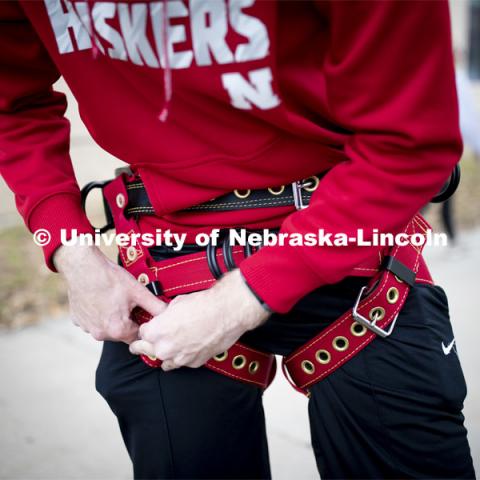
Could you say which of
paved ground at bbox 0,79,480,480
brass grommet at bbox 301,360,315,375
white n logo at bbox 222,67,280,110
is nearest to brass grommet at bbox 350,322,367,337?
brass grommet at bbox 301,360,315,375

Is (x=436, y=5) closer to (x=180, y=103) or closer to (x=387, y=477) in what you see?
(x=180, y=103)

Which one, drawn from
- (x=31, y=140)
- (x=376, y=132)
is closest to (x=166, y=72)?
(x=376, y=132)

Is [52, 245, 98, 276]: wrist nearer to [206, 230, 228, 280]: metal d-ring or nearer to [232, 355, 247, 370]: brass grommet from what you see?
[206, 230, 228, 280]: metal d-ring

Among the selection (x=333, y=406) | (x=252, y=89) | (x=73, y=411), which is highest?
(x=252, y=89)

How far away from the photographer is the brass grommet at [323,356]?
3.97 feet

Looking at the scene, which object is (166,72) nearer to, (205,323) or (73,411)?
(205,323)

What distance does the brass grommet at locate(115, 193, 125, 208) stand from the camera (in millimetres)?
1379

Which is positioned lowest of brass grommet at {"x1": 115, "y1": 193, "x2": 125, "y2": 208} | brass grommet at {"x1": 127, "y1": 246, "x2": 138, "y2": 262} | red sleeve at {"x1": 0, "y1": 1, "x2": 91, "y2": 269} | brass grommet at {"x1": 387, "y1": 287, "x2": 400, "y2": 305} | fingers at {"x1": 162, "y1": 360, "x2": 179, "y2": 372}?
fingers at {"x1": 162, "y1": 360, "x2": 179, "y2": 372}

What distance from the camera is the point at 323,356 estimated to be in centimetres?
122

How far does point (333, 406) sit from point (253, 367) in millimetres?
200

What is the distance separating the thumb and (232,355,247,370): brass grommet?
0.20m

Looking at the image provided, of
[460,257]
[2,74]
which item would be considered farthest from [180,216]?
[460,257]

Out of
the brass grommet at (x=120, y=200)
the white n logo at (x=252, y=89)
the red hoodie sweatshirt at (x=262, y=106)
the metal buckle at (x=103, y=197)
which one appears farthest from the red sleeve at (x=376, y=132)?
the metal buckle at (x=103, y=197)

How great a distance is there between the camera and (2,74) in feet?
4.42
